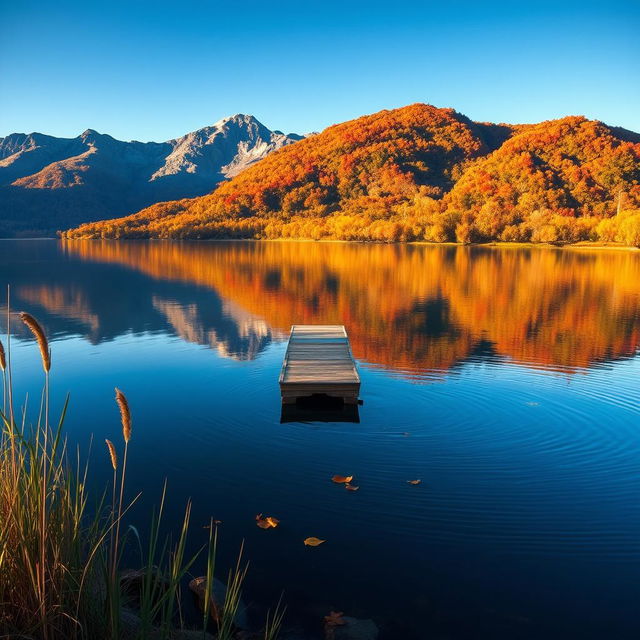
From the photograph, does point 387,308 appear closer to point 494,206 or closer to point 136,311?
point 136,311

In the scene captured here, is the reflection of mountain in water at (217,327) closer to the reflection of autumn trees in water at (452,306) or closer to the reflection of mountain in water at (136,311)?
the reflection of mountain in water at (136,311)

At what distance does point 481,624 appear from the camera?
673cm

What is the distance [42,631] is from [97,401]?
12.6 meters

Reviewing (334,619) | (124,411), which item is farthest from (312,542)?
(124,411)

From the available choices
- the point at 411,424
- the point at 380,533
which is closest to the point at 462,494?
the point at 380,533

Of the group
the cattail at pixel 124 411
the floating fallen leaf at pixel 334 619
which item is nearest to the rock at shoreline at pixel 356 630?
the floating fallen leaf at pixel 334 619

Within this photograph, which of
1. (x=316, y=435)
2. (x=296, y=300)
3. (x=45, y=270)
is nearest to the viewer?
(x=316, y=435)

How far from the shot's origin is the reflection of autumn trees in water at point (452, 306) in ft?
74.5

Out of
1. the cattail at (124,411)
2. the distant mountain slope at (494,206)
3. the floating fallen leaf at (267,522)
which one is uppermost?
the distant mountain slope at (494,206)

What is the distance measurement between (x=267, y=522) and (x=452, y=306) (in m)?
26.9

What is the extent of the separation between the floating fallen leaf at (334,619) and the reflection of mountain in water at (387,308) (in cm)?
1281

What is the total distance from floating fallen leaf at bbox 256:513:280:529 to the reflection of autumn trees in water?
11.1 m

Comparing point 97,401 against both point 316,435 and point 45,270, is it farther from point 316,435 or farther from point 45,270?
point 45,270

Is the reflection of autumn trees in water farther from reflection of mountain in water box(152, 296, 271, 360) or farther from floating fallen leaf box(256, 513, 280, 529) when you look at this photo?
floating fallen leaf box(256, 513, 280, 529)
